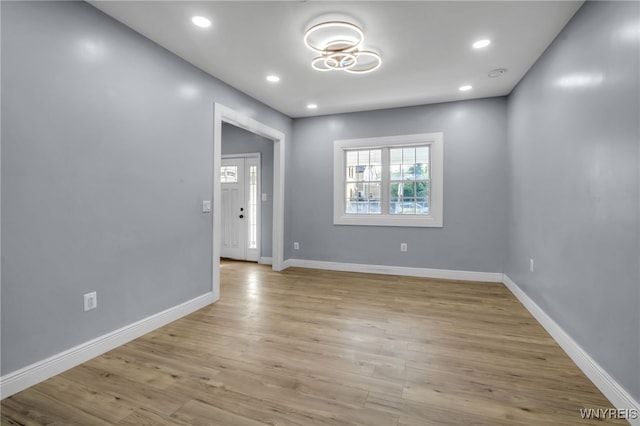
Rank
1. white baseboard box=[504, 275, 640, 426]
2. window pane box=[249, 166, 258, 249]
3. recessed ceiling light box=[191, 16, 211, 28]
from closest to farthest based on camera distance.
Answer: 1. white baseboard box=[504, 275, 640, 426]
2. recessed ceiling light box=[191, 16, 211, 28]
3. window pane box=[249, 166, 258, 249]

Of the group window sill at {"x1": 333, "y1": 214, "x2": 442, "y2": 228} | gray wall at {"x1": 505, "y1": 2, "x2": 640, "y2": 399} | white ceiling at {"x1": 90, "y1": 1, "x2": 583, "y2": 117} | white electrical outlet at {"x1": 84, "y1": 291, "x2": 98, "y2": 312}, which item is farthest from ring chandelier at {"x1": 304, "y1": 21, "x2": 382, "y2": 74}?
white electrical outlet at {"x1": 84, "y1": 291, "x2": 98, "y2": 312}

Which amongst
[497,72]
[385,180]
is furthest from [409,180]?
[497,72]

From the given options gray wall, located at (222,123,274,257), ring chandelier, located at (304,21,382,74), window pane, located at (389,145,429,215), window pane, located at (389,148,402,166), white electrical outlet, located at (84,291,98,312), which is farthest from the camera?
gray wall, located at (222,123,274,257)

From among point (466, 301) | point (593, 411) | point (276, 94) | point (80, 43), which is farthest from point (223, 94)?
point (593, 411)

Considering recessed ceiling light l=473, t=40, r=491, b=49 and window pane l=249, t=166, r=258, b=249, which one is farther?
window pane l=249, t=166, r=258, b=249

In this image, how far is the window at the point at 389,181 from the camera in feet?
15.8

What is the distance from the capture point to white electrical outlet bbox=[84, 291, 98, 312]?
7.52 feet

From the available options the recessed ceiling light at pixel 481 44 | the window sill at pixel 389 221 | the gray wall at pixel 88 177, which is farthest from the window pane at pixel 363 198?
the gray wall at pixel 88 177

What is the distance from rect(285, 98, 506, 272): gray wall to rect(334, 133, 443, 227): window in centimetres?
12

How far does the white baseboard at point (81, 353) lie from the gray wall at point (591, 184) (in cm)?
337

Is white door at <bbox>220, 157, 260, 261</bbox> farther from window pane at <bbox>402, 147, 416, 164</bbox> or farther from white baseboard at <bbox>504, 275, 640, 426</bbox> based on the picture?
white baseboard at <bbox>504, 275, 640, 426</bbox>

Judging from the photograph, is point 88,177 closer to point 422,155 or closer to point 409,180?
point 409,180

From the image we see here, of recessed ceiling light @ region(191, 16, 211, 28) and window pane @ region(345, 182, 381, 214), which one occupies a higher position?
recessed ceiling light @ region(191, 16, 211, 28)

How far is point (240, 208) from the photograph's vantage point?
6.13 m
